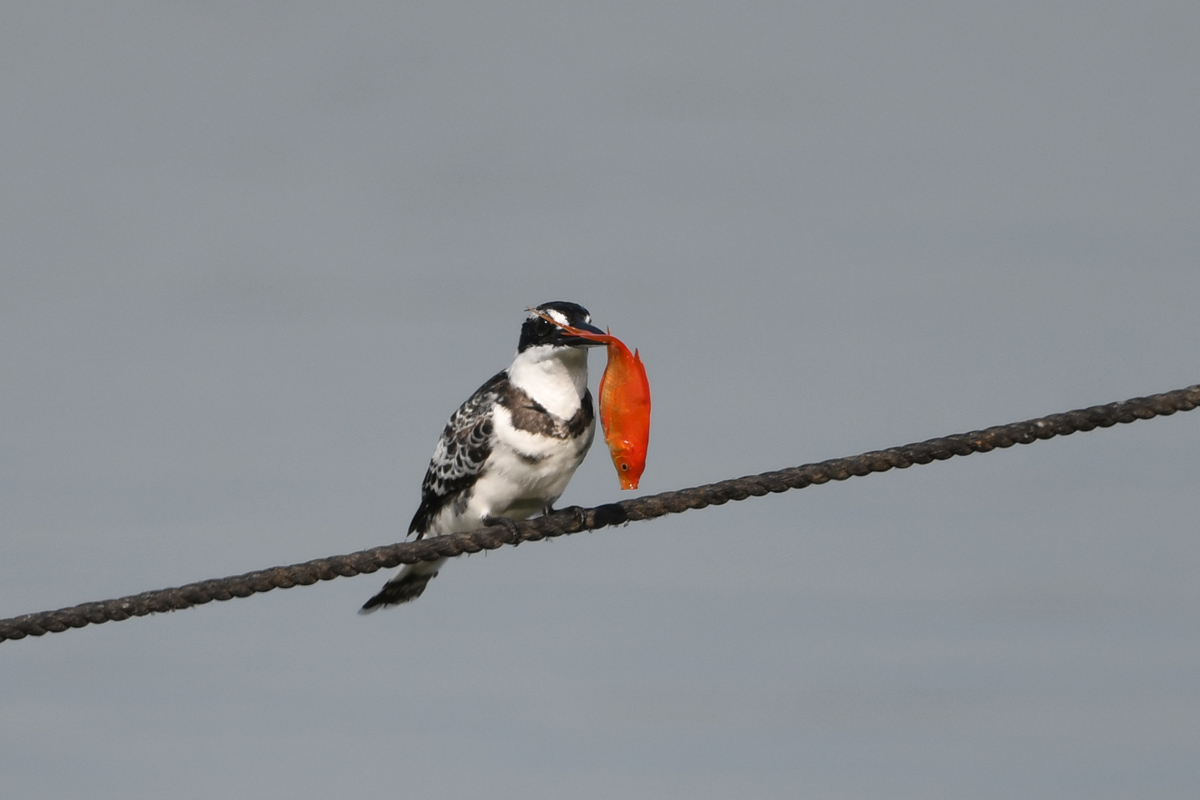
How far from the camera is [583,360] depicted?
30.0ft

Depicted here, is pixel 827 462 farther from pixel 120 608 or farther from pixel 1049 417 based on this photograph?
pixel 120 608

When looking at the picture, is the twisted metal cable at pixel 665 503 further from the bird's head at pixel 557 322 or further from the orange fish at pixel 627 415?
the bird's head at pixel 557 322

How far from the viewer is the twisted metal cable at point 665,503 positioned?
20.1ft

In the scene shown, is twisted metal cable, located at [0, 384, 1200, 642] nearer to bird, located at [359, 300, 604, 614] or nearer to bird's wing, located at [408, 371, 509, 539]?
bird, located at [359, 300, 604, 614]

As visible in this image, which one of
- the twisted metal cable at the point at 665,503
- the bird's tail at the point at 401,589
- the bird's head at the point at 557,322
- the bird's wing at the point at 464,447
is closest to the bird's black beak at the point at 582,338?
the bird's head at the point at 557,322

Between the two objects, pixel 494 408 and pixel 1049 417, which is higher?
pixel 494 408

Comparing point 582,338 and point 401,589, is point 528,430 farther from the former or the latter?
point 401,589

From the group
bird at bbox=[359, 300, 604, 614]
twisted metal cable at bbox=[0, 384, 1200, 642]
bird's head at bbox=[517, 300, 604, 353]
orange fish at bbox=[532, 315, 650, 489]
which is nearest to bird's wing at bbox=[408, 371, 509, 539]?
bird at bbox=[359, 300, 604, 614]

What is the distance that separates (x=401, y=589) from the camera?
10398mm

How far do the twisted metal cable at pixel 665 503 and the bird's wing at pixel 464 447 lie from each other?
193 centimetres

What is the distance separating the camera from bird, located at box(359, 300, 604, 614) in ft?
29.7

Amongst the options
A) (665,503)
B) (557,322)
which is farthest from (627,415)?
(557,322)

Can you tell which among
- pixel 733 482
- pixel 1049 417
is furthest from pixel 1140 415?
pixel 733 482

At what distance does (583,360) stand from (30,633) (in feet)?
12.1
